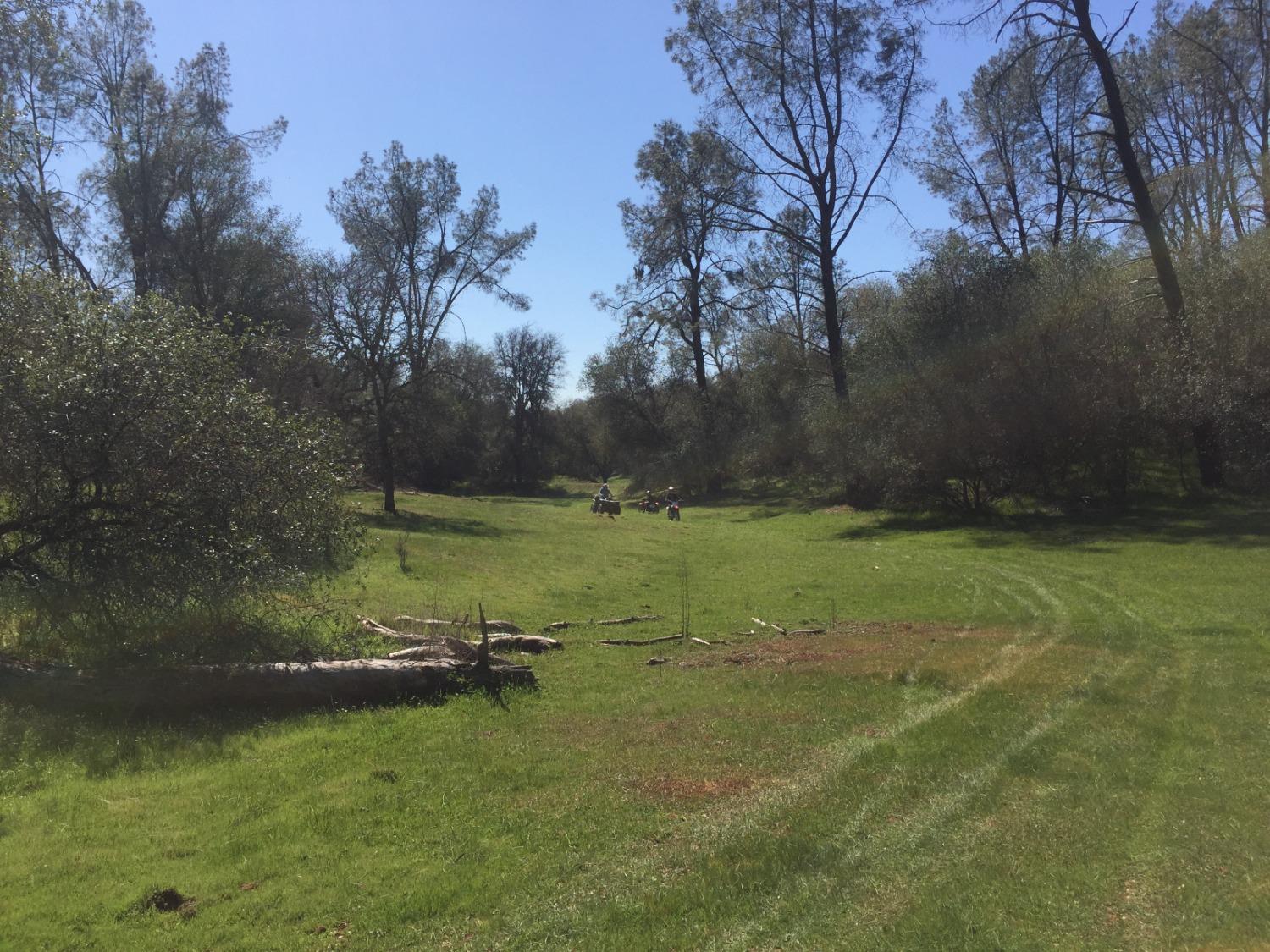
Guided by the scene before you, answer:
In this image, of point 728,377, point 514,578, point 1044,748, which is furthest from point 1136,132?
point 1044,748

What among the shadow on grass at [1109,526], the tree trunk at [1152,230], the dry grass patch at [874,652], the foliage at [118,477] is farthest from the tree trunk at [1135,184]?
the foliage at [118,477]

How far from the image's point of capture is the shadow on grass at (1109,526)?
23.1 m

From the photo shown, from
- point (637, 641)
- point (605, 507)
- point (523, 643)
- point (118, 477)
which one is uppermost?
point (118, 477)

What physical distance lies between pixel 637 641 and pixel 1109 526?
20509 mm

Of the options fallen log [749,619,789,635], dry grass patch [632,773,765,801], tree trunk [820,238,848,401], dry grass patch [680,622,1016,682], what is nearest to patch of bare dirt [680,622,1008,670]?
dry grass patch [680,622,1016,682]

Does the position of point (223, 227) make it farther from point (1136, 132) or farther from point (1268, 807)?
point (1136, 132)

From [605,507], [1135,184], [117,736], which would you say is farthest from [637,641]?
[605,507]

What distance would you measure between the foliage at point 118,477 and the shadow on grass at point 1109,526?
74.1 ft

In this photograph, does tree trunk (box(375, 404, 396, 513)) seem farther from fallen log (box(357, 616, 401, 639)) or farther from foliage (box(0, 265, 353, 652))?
foliage (box(0, 265, 353, 652))

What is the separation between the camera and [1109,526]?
26.6m

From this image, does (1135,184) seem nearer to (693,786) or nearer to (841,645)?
(841,645)

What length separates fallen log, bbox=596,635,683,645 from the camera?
13.6 m

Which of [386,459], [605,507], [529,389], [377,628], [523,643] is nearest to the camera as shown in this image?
[377,628]

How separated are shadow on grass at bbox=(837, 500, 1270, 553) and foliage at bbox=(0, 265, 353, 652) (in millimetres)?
22574
